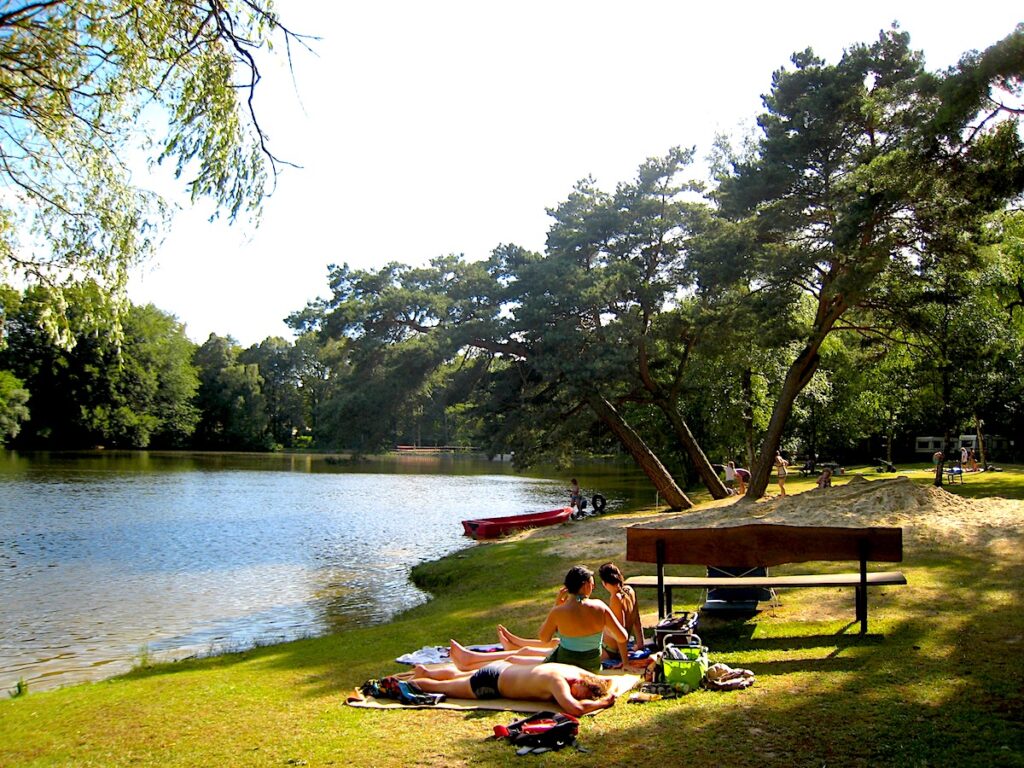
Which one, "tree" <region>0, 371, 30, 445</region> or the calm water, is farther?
"tree" <region>0, 371, 30, 445</region>

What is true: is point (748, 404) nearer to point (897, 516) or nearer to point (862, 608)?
point (897, 516)

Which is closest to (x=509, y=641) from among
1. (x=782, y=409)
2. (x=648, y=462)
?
(x=782, y=409)

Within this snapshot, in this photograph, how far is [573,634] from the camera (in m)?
6.52

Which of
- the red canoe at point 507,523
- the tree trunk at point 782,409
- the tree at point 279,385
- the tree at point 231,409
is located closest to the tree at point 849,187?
the tree trunk at point 782,409

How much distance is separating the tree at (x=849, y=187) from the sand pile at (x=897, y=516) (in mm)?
4441

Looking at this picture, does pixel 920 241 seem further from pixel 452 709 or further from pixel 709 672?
pixel 452 709

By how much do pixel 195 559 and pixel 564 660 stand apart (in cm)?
1675

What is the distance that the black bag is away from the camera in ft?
Result: 16.3

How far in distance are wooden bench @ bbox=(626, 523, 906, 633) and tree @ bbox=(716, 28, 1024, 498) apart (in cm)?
753

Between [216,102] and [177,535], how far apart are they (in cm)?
1982

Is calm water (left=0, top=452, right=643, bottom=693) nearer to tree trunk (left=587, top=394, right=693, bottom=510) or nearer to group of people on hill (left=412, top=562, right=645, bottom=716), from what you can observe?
tree trunk (left=587, top=394, right=693, bottom=510)

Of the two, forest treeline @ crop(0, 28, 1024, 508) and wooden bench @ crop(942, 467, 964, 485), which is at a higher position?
forest treeline @ crop(0, 28, 1024, 508)

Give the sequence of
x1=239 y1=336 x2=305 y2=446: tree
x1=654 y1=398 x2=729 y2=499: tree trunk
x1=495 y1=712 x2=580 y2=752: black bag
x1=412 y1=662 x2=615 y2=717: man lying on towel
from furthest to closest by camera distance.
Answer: x1=239 y1=336 x2=305 y2=446: tree → x1=654 y1=398 x2=729 y2=499: tree trunk → x1=412 y1=662 x2=615 y2=717: man lying on towel → x1=495 y1=712 x2=580 y2=752: black bag

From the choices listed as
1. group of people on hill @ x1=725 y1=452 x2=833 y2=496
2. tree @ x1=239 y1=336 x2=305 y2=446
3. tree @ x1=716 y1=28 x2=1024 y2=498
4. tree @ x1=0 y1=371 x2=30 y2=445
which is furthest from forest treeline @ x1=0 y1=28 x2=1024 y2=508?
tree @ x1=239 y1=336 x2=305 y2=446
